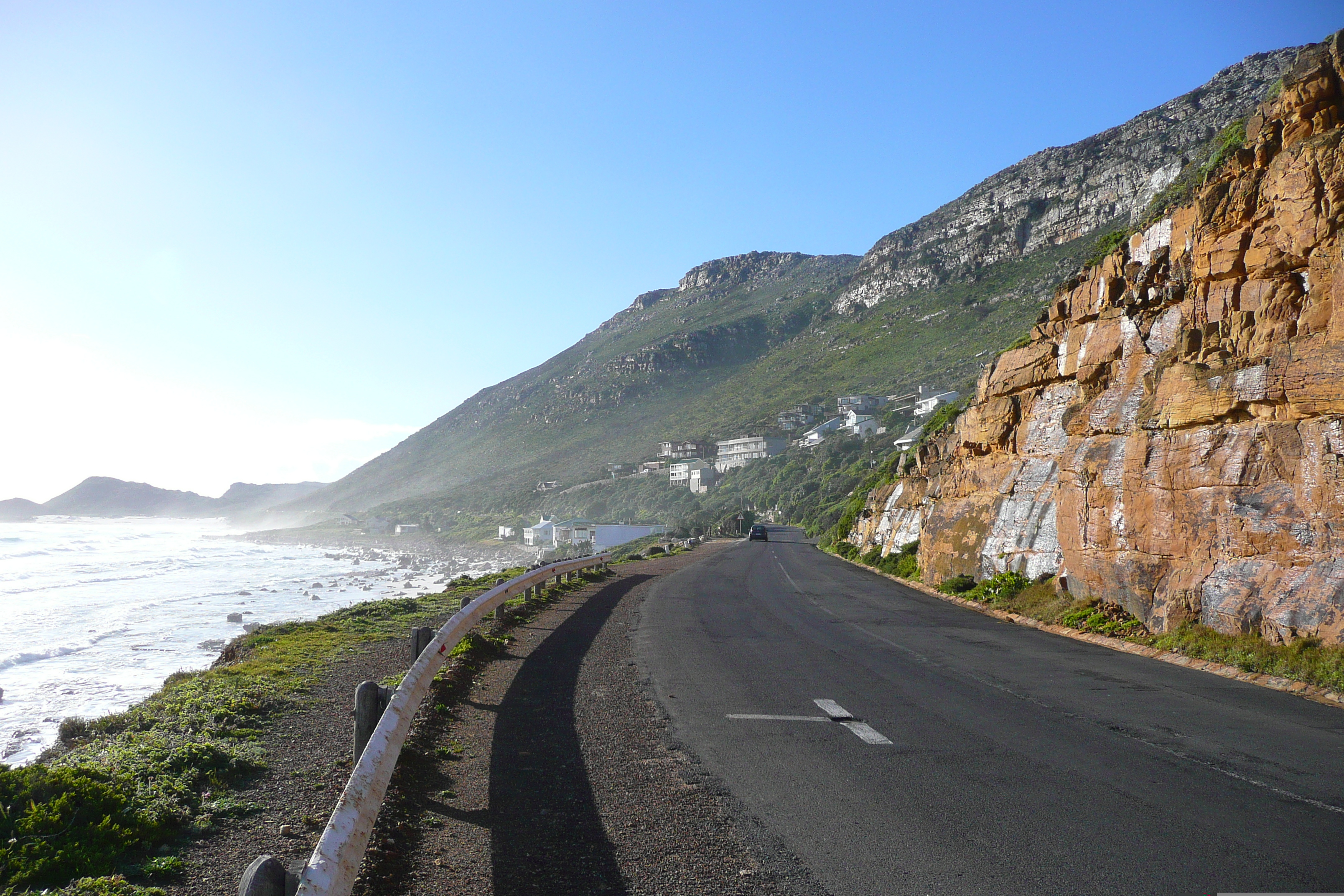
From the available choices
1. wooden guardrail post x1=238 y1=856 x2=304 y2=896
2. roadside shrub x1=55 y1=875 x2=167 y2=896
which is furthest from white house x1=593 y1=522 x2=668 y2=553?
wooden guardrail post x1=238 y1=856 x2=304 y2=896

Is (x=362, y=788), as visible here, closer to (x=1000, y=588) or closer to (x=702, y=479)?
(x=1000, y=588)

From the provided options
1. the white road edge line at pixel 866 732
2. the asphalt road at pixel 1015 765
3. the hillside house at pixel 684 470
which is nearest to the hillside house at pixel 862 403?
the hillside house at pixel 684 470

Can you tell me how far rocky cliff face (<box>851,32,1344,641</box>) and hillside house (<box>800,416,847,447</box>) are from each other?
A: 8571 cm

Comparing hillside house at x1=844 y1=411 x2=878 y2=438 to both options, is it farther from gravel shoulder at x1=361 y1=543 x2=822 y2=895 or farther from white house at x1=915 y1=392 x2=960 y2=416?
gravel shoulder at x1=361 y1=543 x2=822 y2=895

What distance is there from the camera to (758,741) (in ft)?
20.8

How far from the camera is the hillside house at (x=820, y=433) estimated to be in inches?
4104

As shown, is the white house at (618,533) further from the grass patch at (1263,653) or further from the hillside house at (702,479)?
the grass patch at (1263,653)

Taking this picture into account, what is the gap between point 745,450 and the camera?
11488cm

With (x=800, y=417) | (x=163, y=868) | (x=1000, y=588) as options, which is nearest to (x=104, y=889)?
(x=163, y=868)

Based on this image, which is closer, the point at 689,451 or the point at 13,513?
the point at 689,451

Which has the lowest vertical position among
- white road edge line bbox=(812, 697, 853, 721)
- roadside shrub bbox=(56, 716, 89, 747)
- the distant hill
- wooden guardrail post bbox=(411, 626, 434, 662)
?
white road edge line bbox=(812, 697, 853, 721)

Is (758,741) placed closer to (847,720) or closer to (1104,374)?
(847,720)

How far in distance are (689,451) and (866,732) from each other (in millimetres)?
119096

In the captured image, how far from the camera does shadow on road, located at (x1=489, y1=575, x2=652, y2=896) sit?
3875 millimetres
